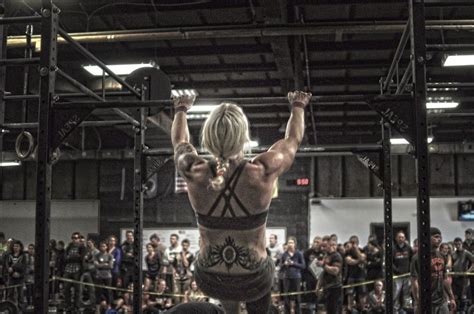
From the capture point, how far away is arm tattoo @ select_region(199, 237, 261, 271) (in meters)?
2.57

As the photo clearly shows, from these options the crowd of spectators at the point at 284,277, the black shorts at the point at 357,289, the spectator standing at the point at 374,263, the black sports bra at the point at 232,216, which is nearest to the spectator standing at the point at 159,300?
the crowd of spectators at the point at 284,277

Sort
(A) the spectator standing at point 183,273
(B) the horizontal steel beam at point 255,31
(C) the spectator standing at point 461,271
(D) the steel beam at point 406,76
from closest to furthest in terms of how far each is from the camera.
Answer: (D) the steel beam at point 406,76 → (B) the horizontal steel beam at point 255,31 → (C) the spectator standing at point 461,271 → (A) the spectator standing at point 183,273

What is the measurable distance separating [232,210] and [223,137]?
1.06ft

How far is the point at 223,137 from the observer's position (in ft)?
8.18

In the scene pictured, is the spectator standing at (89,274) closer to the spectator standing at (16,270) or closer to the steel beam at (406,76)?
the spectator standing at (16,270)

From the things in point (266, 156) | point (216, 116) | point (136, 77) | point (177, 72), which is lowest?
point (266, 156)

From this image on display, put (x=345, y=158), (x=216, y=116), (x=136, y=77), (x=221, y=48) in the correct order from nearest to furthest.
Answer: (x=216, y=116) → (x=136, y=77) → (x=221, y=48) → (x=345, y=158)

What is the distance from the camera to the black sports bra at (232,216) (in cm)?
256

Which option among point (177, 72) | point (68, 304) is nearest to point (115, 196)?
point (68, 304)

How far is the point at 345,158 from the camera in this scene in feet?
56.6

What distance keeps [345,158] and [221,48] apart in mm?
8105

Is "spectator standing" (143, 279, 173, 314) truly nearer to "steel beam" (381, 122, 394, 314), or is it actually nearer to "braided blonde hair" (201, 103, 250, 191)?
"steel beam" (381, 122, 394, 314)

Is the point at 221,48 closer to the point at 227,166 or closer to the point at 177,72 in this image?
the point at 177,72

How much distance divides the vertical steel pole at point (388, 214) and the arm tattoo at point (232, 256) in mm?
2026
